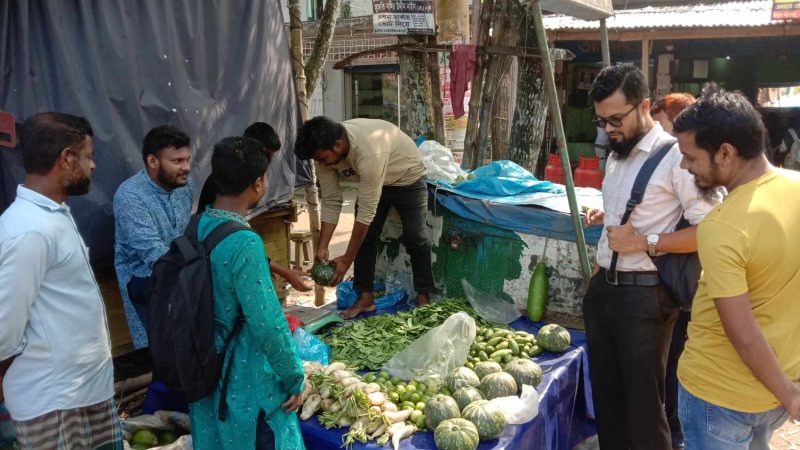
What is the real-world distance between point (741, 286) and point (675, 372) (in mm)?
2236

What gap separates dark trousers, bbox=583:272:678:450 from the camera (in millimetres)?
2898

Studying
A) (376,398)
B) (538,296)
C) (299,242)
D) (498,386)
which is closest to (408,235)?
(538,296)

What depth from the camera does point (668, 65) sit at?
10.9 meters

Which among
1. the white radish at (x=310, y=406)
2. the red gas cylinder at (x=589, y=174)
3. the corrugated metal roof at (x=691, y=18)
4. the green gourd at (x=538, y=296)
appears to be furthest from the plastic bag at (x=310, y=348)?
the corrugated metal roof at (x=691, y=18)

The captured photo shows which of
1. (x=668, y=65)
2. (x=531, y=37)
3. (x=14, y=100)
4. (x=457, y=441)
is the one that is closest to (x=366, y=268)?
(x=457, y=441)

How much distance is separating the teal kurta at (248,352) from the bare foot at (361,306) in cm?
216

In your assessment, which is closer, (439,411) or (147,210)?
(439,411)

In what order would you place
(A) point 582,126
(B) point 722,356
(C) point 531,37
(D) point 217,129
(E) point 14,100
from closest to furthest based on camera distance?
(B) point 722,356 → (E) point 14,100 → (D) point 217,129 → (C) point 531,37 → (A) point 582,126

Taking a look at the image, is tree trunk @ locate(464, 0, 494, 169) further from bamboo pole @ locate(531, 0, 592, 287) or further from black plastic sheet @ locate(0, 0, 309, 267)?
bamboo pole @ locate(531, 0, 592, 287)

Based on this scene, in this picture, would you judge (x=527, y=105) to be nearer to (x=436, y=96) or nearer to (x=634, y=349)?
(x=436, y=96)

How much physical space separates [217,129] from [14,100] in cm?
140

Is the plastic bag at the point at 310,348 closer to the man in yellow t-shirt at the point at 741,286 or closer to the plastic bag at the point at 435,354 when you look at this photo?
the plastic bag at the point at 435,354

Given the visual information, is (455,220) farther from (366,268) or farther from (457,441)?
(457,441)

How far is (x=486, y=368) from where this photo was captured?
11.1ft
